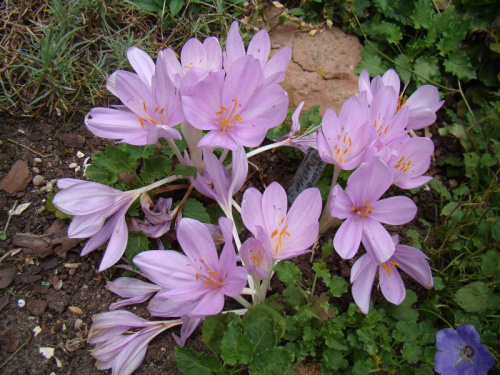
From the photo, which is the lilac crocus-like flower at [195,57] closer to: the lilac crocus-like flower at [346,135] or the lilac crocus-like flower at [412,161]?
the lilac crocus-like flower at [346,135]

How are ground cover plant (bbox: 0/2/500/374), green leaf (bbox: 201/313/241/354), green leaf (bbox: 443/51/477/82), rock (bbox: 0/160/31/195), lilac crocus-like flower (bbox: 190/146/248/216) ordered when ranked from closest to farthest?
ground cover plant (bbox: 0/2/500/374) → green leaf (bbox: 201/313/241/354) → lilac crocus-like flower (bbox: 190/146/248/216) → rock (bbox: 0/160/31/195) → green leaf (bbox: 443/51/477/82)

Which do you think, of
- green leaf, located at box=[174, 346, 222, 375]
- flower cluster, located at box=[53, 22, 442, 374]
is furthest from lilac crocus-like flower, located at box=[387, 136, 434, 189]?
green leaf, located at box=[174, 346, 222, 375]

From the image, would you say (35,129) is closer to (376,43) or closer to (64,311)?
(64,311)

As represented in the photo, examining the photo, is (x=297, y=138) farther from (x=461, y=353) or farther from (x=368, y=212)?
(x=461, y=353)

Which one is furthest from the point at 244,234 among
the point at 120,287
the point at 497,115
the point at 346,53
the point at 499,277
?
the point at 497,115

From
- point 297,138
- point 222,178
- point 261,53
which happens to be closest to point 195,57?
point 261,53

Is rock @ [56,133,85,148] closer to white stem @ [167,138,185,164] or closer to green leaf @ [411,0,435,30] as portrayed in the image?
white stem @ [167,138,185,164]
